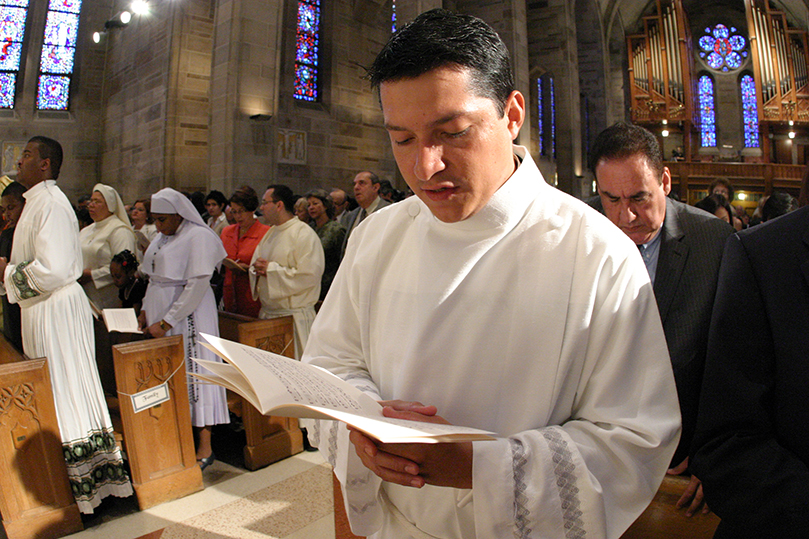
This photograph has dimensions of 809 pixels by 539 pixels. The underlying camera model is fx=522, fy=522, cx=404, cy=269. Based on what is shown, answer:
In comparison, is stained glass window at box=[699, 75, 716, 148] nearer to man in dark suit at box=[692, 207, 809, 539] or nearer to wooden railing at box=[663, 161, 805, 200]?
wooden railing at box=[663, 161, 805, 200]

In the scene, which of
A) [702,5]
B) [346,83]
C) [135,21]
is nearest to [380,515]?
[346,83]

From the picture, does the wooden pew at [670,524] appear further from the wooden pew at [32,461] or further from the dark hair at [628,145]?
the wooden pew at [32,461]

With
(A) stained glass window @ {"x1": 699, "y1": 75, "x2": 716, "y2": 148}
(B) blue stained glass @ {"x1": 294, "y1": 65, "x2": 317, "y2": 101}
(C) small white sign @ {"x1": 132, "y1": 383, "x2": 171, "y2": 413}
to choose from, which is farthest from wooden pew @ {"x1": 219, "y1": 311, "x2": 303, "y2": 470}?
(A) stained glass window @ {"x1": 699, "y1": 75, "x2": 716, "y2": 148}

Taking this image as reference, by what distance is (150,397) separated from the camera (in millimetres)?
3125

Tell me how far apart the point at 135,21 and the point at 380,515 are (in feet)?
48.5

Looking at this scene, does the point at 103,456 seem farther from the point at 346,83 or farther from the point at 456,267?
the point at 346,83

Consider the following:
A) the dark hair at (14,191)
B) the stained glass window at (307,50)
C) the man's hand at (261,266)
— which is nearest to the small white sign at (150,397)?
the man's hand at (261,266)

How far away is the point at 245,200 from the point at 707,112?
24526mm

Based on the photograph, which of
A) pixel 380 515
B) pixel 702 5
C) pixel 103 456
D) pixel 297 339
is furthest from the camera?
pixel 702 5

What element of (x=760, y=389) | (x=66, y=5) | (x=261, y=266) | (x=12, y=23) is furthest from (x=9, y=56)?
(x=760, y=389)

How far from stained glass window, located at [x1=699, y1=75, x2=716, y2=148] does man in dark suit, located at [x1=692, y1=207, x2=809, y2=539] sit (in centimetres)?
2573

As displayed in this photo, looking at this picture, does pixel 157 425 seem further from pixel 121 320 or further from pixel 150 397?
pixel 121 320

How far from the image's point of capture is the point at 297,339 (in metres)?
4.21

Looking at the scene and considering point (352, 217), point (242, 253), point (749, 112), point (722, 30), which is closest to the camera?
point (242, 253)
